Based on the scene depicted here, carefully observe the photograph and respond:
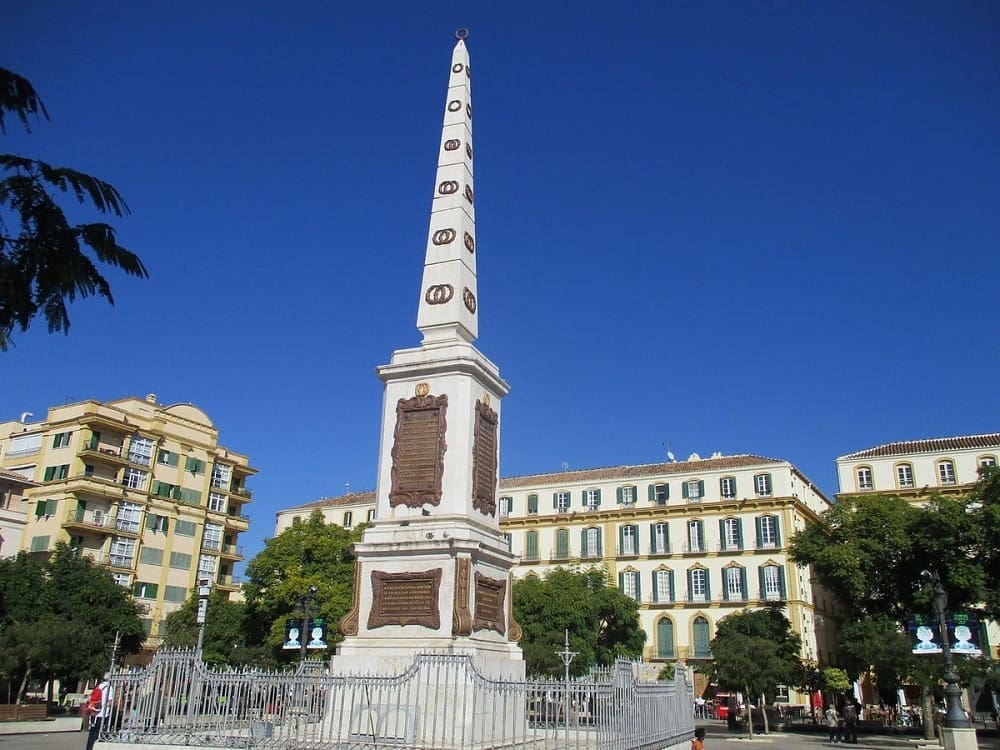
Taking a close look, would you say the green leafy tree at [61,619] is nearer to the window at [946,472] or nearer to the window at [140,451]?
the window at [140,451]

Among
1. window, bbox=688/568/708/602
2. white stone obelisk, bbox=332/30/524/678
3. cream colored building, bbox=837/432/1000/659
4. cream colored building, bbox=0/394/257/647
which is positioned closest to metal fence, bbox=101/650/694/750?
white stone obelisk, bbox=332/30/524/678

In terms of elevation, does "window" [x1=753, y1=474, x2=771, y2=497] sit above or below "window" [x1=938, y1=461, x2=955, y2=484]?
below

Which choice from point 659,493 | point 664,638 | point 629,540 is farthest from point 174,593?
point 659,493

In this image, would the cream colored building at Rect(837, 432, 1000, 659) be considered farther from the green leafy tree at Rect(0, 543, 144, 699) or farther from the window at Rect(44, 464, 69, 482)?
the window at Rect(44, 464, 69, 482)

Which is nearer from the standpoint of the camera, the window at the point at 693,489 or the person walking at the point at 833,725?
the person walking at the point at 833,725

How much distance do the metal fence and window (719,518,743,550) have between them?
39.4m

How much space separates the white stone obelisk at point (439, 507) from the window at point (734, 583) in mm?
38616

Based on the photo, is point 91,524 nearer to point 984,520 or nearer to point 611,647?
point 611,647

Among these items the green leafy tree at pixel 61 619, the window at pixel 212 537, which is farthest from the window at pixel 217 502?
the green leafy tree at pixel 61 619

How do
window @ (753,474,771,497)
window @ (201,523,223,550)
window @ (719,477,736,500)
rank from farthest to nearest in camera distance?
1. window @ (719,477,736,500)
2. window @ (201,523,223,550)
3. window @ (753,474,771,497)

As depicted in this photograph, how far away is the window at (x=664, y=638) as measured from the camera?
1988 inches

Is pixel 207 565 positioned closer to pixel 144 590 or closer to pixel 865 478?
pixel 144 590

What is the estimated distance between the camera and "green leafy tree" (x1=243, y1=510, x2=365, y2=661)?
35.3m

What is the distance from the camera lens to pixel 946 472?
54.0m
